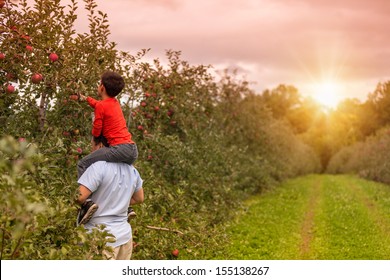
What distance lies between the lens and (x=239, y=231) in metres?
12.5

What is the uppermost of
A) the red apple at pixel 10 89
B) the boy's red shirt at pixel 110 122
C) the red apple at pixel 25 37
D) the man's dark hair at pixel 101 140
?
the red apple at pixel 25 37

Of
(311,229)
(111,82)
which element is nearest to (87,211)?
(111,82)

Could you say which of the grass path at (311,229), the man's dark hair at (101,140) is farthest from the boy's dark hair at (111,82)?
the grass path at (311,229)

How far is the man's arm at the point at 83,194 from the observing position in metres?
4.18

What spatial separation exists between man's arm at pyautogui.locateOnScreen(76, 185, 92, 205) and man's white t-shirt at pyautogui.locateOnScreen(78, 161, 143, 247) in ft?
0.08

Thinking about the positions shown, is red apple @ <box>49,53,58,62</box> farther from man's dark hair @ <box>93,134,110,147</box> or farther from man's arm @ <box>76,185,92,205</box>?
man's arm @ <box>76,185,92,205</box>

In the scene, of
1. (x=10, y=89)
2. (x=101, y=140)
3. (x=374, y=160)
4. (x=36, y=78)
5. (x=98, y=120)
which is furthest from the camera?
(x=374, y=160)

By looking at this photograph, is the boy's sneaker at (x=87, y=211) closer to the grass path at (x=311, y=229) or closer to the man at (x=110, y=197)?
the man at (x=110, y=197)

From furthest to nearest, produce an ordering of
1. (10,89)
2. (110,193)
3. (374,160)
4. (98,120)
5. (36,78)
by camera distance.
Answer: (374,160) → (10,89) → (36,78) → (98,120) → (110,193)

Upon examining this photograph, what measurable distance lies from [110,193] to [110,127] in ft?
1.85

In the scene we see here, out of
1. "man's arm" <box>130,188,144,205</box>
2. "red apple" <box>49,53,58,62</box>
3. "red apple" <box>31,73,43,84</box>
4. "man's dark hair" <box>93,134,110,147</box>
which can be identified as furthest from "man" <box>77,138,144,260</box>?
"red apple" <box>49,53,58,62</box>

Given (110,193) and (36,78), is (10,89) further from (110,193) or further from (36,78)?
(110,193)

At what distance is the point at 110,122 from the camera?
4523mm
